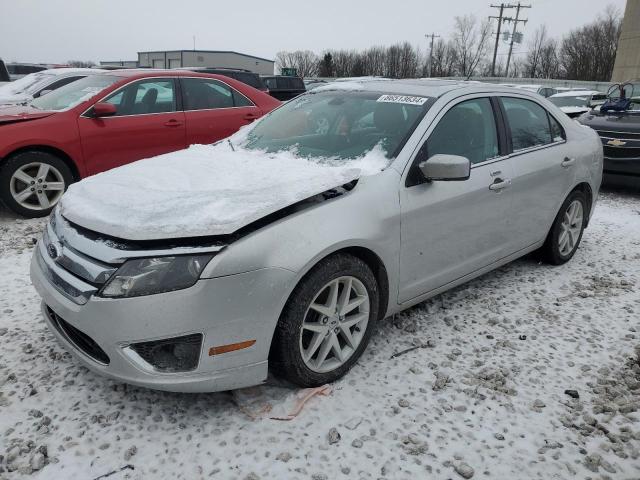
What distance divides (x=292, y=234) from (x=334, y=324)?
23.0 inches

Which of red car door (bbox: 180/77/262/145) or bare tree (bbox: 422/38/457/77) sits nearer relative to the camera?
red car door (bbox: 180/77/262/145)

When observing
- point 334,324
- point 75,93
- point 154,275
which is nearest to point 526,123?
point 334,324

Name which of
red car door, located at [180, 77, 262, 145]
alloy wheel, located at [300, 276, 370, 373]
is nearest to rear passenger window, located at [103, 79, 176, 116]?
red car door, located at [180, 77, 262, 145]

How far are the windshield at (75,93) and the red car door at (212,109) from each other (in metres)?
0.87

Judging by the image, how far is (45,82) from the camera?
29.5ft

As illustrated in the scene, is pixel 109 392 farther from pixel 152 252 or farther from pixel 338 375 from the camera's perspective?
pixel 338 375

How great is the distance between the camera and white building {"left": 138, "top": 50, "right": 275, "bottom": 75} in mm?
47062

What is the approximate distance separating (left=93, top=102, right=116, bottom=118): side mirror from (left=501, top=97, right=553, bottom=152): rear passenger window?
13.2 feet

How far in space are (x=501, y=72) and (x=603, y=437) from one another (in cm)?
6744

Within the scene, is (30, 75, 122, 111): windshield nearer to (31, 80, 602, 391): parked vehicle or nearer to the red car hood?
the red car hood

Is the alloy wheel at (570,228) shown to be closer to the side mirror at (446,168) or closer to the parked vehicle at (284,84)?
the side mirror at (446,168)

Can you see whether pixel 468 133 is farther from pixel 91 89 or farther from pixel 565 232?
pixel 91 89

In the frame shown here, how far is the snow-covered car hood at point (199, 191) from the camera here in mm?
2219

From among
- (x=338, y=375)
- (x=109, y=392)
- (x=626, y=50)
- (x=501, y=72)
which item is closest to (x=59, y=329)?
(x=109, y=392)
